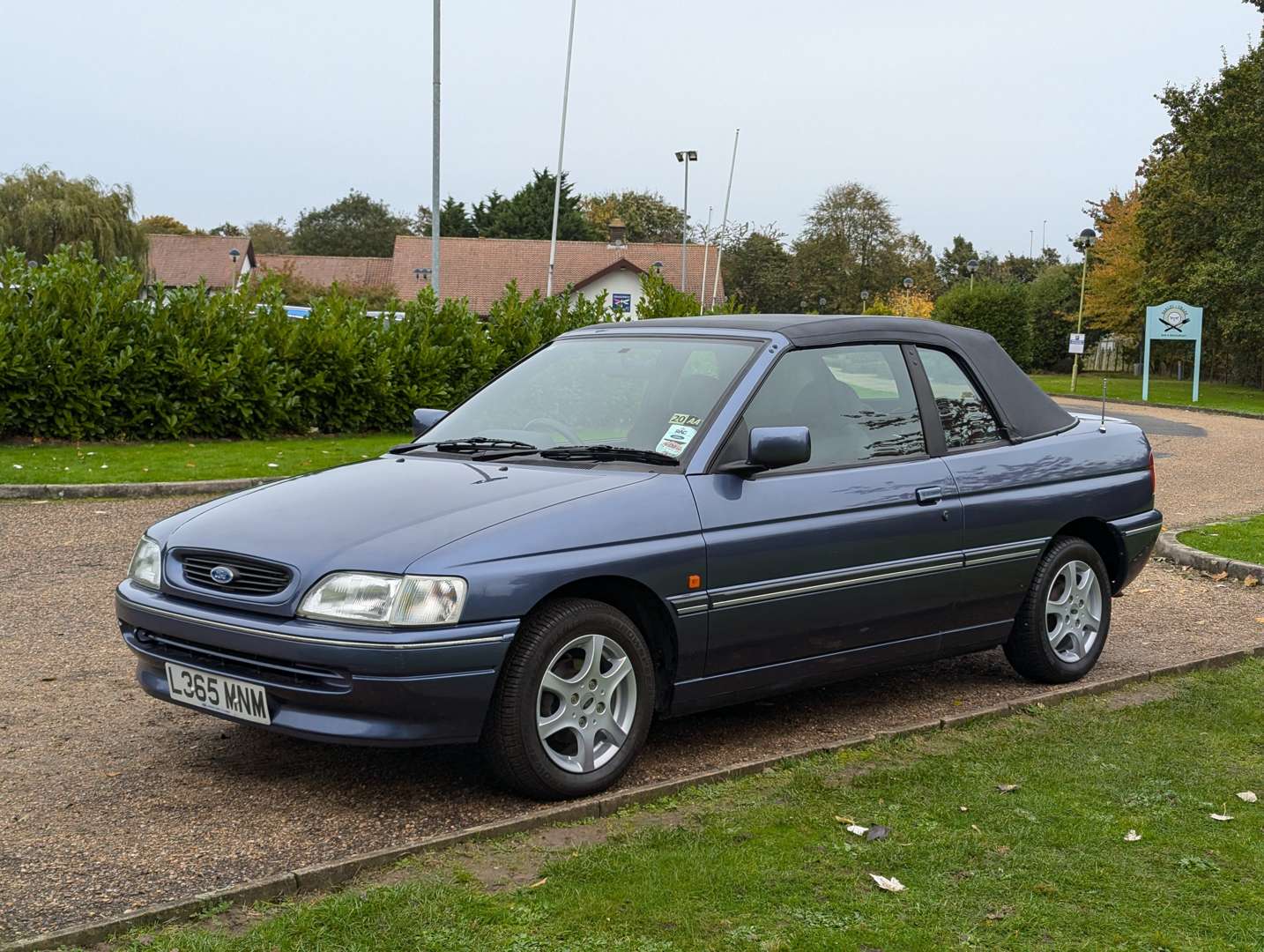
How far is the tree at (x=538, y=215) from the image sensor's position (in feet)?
306

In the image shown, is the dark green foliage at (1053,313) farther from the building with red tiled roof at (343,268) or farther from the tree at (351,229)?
the tree at (351,229)

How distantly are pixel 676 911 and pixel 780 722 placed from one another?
7.58 feet

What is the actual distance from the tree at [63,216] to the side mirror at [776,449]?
6266cm

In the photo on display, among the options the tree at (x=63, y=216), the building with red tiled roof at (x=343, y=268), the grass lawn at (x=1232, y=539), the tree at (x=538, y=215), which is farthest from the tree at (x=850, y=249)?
the grass lawn at (x=1232, y=539)

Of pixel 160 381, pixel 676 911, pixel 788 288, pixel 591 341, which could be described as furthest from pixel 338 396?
pixel 788 288

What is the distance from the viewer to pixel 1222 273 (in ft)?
136

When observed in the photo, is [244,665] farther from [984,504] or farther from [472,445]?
[984,504]

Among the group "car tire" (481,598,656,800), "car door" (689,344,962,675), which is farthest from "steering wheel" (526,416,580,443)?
"car tire" (481,598,656,800)

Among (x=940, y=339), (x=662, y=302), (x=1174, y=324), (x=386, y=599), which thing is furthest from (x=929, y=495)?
(x=1174, y=324)

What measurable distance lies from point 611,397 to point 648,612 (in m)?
1.08

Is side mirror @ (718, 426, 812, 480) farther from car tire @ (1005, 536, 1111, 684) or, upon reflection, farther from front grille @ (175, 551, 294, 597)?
car tire @ (1005, 536, 1111, 684)

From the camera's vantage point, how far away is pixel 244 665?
4.79 metres

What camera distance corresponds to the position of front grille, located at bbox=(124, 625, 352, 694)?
459 centimetres

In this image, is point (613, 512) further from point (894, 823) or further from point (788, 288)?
point (788, 288)
